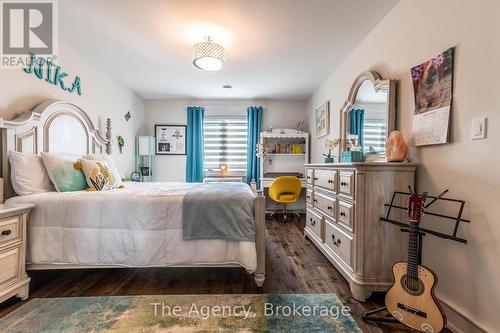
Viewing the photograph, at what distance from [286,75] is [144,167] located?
10.3 feet

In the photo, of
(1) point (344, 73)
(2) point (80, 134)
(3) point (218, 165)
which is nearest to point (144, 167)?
(3) point (218, 165)

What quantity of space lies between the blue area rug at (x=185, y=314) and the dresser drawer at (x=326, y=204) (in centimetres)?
77

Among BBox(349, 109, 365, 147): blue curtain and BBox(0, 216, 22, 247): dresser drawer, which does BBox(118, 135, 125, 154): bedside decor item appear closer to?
BBox(0, 216, 22, 247): dresser drawer

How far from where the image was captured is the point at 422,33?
177 cm

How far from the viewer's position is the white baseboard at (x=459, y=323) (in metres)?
1.34

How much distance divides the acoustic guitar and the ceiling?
179 cm

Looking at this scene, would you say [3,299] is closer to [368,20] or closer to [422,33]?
[422,33]

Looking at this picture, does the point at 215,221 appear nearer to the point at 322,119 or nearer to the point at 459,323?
the point at 459,323

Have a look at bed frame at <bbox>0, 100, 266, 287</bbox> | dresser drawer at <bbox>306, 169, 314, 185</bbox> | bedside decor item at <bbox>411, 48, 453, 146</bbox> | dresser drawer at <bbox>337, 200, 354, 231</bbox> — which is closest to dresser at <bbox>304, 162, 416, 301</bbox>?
dresser drawer at <bbox>337, 200, 354, 231</bbox>

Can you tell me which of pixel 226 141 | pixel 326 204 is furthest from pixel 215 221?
pixel 226 141

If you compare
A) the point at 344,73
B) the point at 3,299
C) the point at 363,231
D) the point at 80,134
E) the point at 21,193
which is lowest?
the point at 3,299

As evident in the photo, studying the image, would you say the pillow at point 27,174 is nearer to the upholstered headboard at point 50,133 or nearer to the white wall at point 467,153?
the upholstered headboard at point 50,133

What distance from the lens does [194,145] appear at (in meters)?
4.93

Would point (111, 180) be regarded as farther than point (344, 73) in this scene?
No
